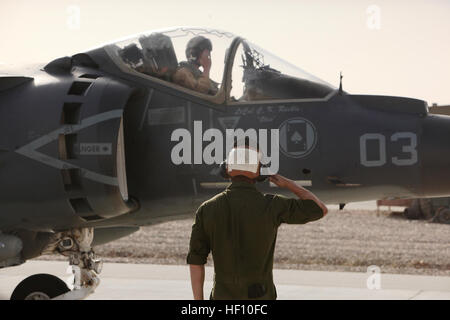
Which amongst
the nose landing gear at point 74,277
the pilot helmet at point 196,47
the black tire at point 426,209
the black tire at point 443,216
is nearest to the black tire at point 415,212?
the black tire at point 426,209

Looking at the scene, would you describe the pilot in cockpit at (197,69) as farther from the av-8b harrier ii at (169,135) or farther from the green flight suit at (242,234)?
the green flight suit at (242,234)

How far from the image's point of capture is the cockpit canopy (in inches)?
280

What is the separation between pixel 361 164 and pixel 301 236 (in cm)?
1234

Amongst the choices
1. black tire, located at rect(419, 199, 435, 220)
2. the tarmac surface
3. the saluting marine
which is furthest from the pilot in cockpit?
black tire, located at rect(419, 199, 435, 220)

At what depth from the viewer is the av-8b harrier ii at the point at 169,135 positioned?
22.0ft

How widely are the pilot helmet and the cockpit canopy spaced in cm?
4

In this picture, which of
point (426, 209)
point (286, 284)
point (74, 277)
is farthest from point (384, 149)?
point (426, 209)

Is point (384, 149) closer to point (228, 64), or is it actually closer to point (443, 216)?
point (228, 64)

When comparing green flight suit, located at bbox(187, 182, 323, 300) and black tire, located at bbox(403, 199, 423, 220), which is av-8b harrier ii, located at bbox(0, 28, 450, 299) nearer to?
green flight suit, located at bbox(187, 182, 323, 300)

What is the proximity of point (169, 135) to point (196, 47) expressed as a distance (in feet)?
2.80

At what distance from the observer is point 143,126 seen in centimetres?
718

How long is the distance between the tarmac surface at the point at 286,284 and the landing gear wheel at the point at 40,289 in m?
2.44

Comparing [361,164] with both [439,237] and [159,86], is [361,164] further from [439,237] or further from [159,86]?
[439,237]
